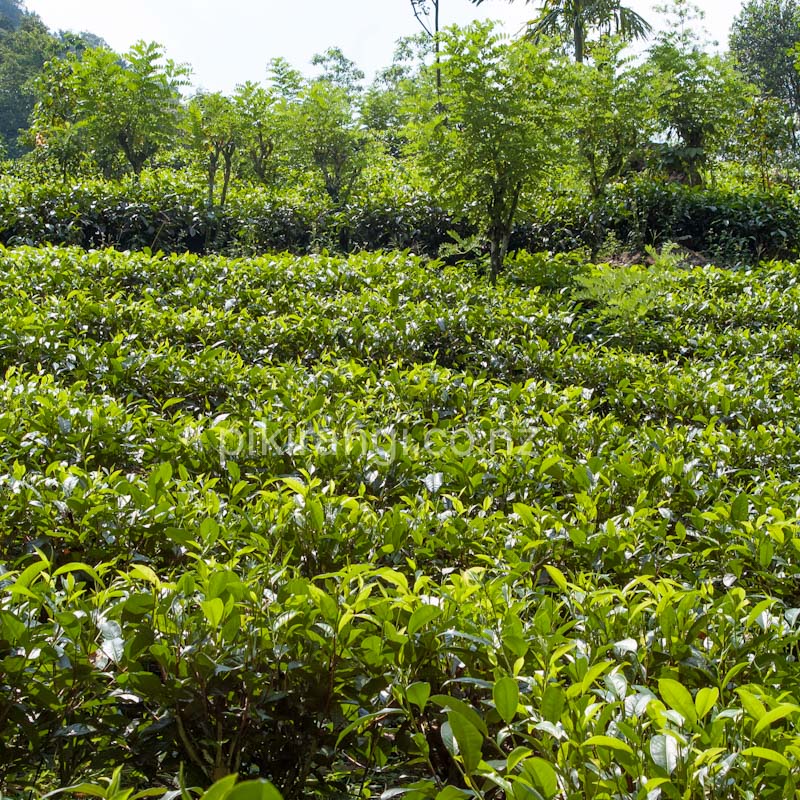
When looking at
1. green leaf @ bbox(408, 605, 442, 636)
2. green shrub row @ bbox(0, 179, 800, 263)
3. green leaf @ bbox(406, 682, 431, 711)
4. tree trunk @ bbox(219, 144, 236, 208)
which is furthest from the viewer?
tree trunk @ bbox(219, 144, 236, 208)

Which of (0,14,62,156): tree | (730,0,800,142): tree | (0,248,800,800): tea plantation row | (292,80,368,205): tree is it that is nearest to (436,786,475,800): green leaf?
(0,248,800,800): tea plantation row

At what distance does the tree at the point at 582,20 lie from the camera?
17250 millimetres

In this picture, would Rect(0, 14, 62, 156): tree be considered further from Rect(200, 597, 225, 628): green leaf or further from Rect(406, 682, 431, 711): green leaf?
Rect(406, 682, 431, 711): green leaf

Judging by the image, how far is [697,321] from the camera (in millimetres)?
5449

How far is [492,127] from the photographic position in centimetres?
648

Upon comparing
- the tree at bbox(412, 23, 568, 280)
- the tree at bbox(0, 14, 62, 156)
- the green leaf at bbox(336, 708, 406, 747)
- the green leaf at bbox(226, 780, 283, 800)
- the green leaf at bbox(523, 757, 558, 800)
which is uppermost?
the tree at bbox(0, 14, 62, 156)

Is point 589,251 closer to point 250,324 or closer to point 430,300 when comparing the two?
point 430,300

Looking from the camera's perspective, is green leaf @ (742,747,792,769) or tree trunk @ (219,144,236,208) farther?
tree trunk @ (219,144,236,208)

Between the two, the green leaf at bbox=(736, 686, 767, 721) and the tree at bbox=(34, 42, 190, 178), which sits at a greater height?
the tree at bbox=(34, 42, 190, 178)

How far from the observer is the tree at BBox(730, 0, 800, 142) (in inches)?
1260

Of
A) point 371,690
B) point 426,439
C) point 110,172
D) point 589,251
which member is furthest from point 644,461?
point 110,172

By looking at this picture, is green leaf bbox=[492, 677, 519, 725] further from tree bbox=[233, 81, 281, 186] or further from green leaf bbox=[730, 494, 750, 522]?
tree bbox=[233, 81, 281, 186]

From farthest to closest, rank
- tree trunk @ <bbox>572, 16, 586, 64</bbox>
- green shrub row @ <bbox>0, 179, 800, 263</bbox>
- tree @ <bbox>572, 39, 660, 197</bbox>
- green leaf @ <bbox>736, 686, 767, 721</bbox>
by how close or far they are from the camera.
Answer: tree trunk @ <bbox>572, 16, 586, 64</bbox> → tree @ <bbox>572, 39, 660, 197</bbox> → green shrub row @ <bbox>0, 179, 800, 263</bbox> → green leaf @ <bbox>736, 686, 767, 721</bbox>

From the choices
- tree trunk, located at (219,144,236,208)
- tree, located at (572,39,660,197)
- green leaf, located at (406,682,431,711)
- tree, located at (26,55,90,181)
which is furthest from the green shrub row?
green leaf, located at (406,682,431,711)
